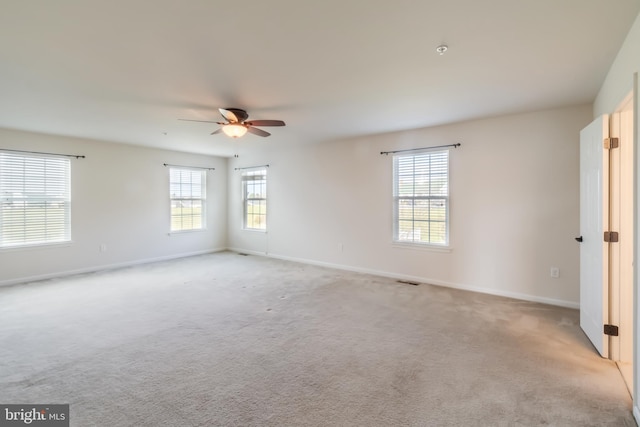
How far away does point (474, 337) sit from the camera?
2.92m

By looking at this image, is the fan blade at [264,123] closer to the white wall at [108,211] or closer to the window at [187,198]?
the white wall at [108,211]

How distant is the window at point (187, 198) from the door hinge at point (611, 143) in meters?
7.18

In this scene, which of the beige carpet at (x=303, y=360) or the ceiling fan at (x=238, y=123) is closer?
the beige carpet at (x=303, y=360)

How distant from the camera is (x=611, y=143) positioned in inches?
97.6

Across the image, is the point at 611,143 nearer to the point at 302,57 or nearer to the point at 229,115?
the point at 302,57

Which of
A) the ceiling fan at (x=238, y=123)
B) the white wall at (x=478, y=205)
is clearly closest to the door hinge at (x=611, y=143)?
the white wall at (x=478, y=205)

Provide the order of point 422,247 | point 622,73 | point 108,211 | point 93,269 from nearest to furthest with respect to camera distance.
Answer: point 622,73 < point 422,247 < point 93,269 < point 108,211

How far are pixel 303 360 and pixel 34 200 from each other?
5.50m

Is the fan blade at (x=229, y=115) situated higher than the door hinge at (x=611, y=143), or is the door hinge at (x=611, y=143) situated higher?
the fan blade at (x=229, y=115)

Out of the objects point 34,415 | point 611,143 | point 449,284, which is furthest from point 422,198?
point 34,415

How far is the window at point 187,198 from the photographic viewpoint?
690 cm

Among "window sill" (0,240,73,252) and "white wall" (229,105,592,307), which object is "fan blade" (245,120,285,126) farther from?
"window sill" (0,240,73,252)

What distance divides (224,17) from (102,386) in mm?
2675

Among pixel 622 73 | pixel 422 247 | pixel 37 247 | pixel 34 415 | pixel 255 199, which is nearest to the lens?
pixel 34 415
